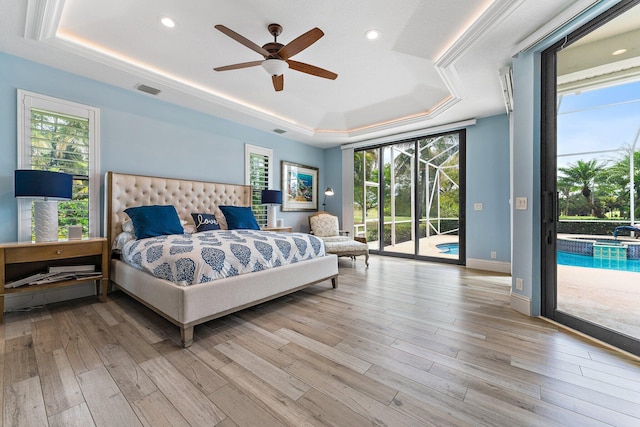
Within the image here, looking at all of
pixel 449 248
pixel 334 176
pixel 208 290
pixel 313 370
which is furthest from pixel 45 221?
pixel 449 248

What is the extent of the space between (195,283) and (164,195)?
227 centimetres

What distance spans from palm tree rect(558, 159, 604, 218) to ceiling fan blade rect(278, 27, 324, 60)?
257 cm

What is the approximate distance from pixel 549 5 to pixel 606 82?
828 millimetres

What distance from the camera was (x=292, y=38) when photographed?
9.16 ft

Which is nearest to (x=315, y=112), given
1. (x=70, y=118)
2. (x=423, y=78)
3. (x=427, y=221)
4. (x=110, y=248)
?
(x=423, y=78)

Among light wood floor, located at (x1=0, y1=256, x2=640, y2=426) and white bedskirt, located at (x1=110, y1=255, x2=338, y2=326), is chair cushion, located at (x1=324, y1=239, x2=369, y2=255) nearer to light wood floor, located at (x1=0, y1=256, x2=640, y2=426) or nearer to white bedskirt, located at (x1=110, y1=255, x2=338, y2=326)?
white bedskirt, located at (x1=110, y1=255, x2=338, y2=326)

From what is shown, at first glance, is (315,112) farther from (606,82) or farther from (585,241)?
(585,241)

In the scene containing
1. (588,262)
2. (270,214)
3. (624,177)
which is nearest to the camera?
(624,177)

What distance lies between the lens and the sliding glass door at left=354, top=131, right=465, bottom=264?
506 cm

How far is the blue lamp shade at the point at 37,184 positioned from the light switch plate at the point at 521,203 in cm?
470

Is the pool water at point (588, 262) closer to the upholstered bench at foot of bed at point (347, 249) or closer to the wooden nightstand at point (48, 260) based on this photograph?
the upholstered bench at foot of bed at point (347, 249)

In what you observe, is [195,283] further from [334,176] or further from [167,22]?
[334,176]

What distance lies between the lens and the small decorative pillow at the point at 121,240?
3.08 metres

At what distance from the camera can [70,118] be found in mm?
3078
